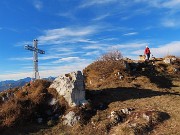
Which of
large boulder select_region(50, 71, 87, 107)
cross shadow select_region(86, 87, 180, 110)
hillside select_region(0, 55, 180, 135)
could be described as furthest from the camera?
cross shadow select_region(86, 87, 180, 110)

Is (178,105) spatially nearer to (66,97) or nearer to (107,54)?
(66,97)

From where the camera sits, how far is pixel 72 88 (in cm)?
3102

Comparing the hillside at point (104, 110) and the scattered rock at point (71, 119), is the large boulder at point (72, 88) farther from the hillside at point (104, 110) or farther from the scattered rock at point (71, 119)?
the scattered rock at point (71, 119)

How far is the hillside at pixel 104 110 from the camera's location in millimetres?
26547

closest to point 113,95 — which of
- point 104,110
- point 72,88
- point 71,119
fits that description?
point 104,110

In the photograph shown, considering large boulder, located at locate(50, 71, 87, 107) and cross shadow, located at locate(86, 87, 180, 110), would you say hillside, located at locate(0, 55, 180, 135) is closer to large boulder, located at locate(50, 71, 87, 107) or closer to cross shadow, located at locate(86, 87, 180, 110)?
cross shadow, located at locate(86, 87, 180, 110)

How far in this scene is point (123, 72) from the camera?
42.6 metres

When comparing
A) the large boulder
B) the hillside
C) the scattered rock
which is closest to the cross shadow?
the hillside

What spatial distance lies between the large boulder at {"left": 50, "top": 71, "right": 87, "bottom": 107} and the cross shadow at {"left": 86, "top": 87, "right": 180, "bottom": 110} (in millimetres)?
1452

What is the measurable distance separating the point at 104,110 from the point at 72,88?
145 inches

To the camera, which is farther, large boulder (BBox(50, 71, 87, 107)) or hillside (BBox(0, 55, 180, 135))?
large boulder (BBox(50, 71, 87, 107))

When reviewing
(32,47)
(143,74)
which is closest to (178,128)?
(143,74)

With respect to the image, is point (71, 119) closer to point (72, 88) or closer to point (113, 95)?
point (72, 88)

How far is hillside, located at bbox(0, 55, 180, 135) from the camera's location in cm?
2655
